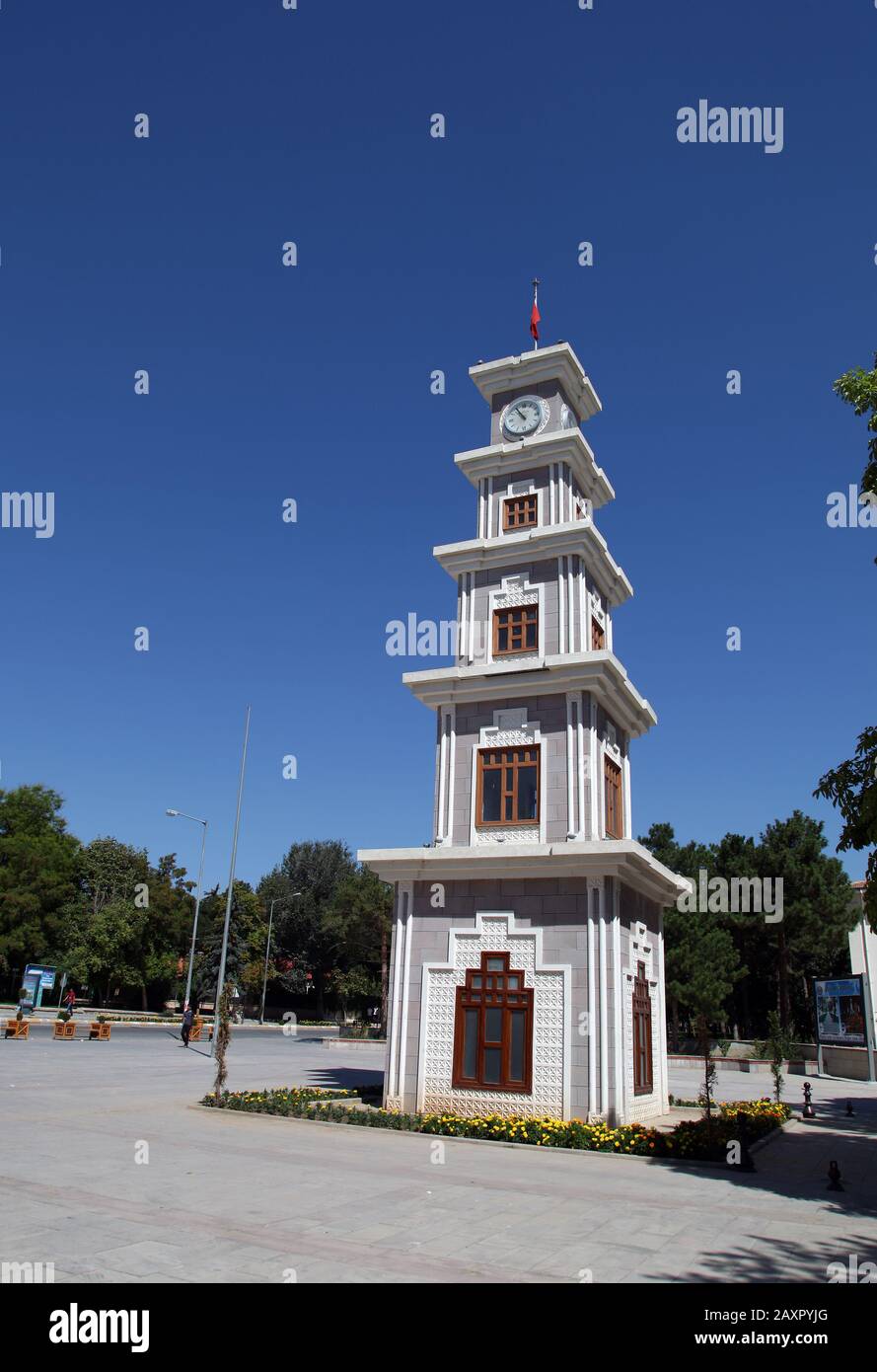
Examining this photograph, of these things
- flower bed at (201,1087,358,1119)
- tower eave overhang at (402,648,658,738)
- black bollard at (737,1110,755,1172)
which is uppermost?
tower eave overhang at (402,648,658,738)

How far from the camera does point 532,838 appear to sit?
19609 mm

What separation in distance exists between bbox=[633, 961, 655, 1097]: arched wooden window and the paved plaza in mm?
3061

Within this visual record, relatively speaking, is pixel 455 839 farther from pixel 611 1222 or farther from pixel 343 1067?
pixel 343 1067

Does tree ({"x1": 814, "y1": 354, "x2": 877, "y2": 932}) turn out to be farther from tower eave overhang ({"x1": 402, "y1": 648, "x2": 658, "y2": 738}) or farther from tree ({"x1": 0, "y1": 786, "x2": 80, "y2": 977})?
tree ({"x1": 0, "y1": 786, "x2": 80, "y2": 977})

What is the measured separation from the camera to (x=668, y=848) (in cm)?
4706

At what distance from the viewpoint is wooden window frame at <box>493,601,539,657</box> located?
72.2 ft

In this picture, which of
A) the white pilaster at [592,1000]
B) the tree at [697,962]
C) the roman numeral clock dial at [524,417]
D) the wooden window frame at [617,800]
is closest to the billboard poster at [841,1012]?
the tree at [697,962]

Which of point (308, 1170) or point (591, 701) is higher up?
point (591, 701)

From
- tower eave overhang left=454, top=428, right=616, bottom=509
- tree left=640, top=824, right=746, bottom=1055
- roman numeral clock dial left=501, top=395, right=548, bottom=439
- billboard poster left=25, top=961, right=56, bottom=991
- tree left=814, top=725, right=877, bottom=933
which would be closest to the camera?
tree left=814, top=725, right=877, bottom=933

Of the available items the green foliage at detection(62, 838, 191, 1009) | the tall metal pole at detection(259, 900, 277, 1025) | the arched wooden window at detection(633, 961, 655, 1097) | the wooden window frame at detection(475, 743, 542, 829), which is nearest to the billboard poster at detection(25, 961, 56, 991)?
the green foliage at detection(62, 838, 191, 1009)

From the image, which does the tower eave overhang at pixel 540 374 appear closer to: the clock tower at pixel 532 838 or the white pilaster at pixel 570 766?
the clock tower at pixel 532 838

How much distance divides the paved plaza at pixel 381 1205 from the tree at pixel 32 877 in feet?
144

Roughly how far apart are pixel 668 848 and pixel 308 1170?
37156 mm
